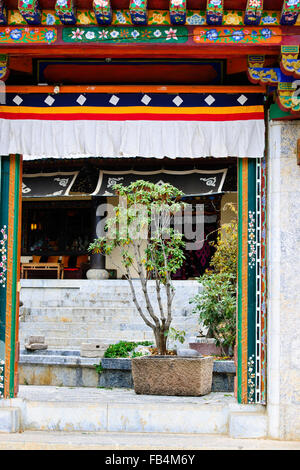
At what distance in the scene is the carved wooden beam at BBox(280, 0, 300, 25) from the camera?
24.0 ft

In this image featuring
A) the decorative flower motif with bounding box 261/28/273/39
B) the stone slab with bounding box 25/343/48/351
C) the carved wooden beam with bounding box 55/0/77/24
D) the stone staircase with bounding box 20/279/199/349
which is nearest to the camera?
the carved wooden beam with bounding box 55/0/77/24

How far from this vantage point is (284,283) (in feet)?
26.2

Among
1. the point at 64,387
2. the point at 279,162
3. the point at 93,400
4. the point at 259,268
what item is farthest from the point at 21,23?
the point at 64,387

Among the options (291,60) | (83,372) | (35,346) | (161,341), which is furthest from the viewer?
(35,346)

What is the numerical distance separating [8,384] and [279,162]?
428 centimetres

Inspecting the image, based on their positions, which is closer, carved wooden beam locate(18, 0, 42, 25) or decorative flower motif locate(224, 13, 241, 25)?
carved wooden beam locate(18, 0, 42, 25)

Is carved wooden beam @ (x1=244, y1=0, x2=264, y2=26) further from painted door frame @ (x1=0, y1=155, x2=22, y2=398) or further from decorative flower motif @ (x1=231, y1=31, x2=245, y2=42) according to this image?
painted door frame @ (x1=0, y1=155, x2=22, y2=398)

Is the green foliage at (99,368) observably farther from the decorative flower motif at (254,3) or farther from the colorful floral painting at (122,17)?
the decorative flower motif at (254,3)

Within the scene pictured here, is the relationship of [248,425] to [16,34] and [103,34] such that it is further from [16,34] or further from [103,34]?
[16,34]

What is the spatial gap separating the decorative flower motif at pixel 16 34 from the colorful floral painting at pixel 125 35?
1.65ft

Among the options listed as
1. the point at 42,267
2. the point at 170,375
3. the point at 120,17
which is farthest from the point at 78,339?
the point at 120,17

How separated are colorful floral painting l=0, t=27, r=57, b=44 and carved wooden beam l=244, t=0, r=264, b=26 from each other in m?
2.16

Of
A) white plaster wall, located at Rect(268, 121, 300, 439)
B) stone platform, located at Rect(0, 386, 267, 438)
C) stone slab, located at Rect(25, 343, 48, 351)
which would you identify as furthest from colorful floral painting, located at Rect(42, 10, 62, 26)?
stone slab, located at Rect(25, 343, 48, 351)

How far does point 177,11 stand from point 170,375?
5211 mm
